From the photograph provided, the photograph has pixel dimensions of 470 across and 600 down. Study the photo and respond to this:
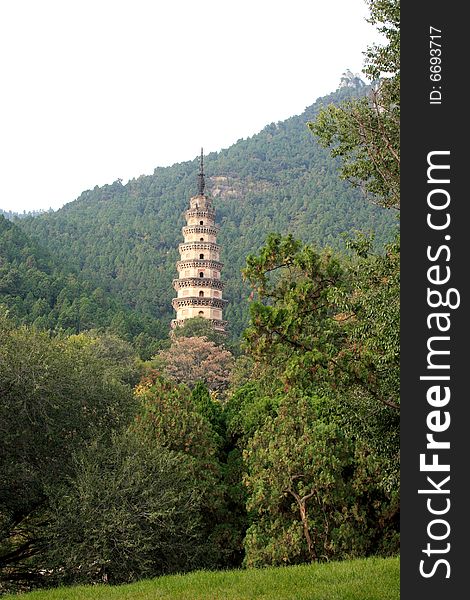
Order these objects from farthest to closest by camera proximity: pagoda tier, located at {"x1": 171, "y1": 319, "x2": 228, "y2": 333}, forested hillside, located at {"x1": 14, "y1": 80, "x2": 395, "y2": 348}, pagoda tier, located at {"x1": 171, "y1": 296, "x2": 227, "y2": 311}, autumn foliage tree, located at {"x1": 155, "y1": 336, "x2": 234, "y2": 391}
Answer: forested hillside, located at {"x1": 14, "y1": 80, "x2": 395, "y2": 348} → pagoda tier, located at {"x1": 171, "y1": 296, "x2": 227, "y2": 311} → pagoda tier, located at {"x1": 171, "y1": 319, "x2": 228, "y2": 333} → autumn foliage tree, located at {"x1": 155, "y1": 336, "x2": 234, "y2": 391}

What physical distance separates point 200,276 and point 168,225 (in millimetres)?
68394

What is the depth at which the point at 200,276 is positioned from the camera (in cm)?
7700

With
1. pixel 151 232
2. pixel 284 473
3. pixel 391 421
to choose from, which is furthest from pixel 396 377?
pixel 151 232

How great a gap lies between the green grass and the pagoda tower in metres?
60.0

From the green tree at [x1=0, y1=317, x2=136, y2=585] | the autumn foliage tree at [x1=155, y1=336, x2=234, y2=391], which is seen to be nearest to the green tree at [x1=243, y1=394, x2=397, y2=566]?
the green tree at [x1=0, y1=317, x2=136, y2=585]

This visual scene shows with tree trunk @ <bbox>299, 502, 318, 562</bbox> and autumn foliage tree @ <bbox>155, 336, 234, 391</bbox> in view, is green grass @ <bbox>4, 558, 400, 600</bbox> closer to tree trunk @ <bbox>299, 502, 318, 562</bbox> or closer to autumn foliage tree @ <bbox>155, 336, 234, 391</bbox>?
tree trunk @ <bbox>299, 502, 318, 562</bbox>

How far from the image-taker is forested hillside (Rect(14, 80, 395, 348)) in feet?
344

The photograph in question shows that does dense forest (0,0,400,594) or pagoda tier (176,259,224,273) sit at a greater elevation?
pagoda tier (176,259,224,273)

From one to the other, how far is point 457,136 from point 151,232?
133878mm

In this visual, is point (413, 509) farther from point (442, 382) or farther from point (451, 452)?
point (442, 382)

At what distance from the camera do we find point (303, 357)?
42.8 feet

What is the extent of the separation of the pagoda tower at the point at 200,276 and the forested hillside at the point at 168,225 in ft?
16.7

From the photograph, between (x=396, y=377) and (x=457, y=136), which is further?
(x=396, y=377)

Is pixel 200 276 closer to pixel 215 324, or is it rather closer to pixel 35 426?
pixel 215 324
